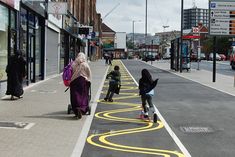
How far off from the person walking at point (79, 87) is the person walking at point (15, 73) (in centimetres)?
339

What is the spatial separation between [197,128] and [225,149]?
2273mm

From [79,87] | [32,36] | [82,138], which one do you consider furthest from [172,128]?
[32,36]

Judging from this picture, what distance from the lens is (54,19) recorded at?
27.9m

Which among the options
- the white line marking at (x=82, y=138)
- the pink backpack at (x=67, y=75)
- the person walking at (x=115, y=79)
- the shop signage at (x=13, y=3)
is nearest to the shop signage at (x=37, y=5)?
the shop signage at (x=13, y=3)

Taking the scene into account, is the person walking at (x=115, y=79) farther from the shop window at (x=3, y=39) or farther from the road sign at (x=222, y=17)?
the road sign at (x=222, y=17)

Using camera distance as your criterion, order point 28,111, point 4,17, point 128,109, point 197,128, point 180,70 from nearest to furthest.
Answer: point 197,128 → point 28,111 → point 128,109 → point 4,17 → point 180,70

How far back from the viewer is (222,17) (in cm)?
2836

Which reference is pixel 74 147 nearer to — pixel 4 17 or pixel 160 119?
pixel 160 119

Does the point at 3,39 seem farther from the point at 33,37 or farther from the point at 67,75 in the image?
the point at 33,37

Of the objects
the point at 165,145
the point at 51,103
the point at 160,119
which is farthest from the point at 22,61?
the point at 165,145

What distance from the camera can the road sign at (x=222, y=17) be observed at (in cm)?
2806

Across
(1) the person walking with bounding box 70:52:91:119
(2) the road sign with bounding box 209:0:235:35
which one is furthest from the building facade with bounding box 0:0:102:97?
(2) the road sign with bounding box 209:0:235:35

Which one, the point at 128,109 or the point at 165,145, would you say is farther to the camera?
the point at 128,109

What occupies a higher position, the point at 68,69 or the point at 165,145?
the point at 68,69
